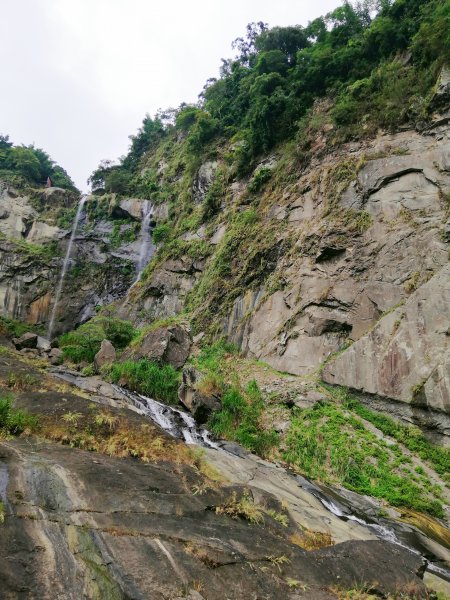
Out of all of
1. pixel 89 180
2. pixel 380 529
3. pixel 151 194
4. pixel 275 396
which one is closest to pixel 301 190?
pixel 275 396

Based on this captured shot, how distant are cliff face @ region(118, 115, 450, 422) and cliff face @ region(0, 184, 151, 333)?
10687 mm

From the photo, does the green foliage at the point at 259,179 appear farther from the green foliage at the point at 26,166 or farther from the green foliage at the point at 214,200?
the green foliage at the point at 26,166

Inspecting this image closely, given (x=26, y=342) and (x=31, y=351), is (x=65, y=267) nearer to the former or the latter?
(x=26, y=342)

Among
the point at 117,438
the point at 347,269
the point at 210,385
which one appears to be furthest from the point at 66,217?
the point at 117,438

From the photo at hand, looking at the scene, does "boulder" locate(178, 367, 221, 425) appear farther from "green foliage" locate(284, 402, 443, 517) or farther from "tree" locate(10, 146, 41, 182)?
"tree" locate(10, 146, 41, 182)

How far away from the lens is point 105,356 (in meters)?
20.4

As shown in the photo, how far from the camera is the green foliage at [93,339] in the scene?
2180cm

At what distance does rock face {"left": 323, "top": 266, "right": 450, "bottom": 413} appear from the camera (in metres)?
10.9

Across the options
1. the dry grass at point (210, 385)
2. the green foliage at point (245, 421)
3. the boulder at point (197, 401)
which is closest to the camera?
the green foliage at point (245, 421)

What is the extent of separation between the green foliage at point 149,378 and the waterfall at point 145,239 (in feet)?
52.1

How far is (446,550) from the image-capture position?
7754mm

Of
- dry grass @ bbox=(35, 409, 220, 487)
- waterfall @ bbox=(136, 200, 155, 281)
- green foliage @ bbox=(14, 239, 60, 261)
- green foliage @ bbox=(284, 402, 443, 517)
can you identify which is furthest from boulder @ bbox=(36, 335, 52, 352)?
green foliage @ bbox=(284, 402, 443, 517)

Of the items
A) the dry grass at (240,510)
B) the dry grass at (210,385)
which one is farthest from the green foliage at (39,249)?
the dry grass at (240,510)

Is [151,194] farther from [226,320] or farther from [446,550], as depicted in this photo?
[446,550]
